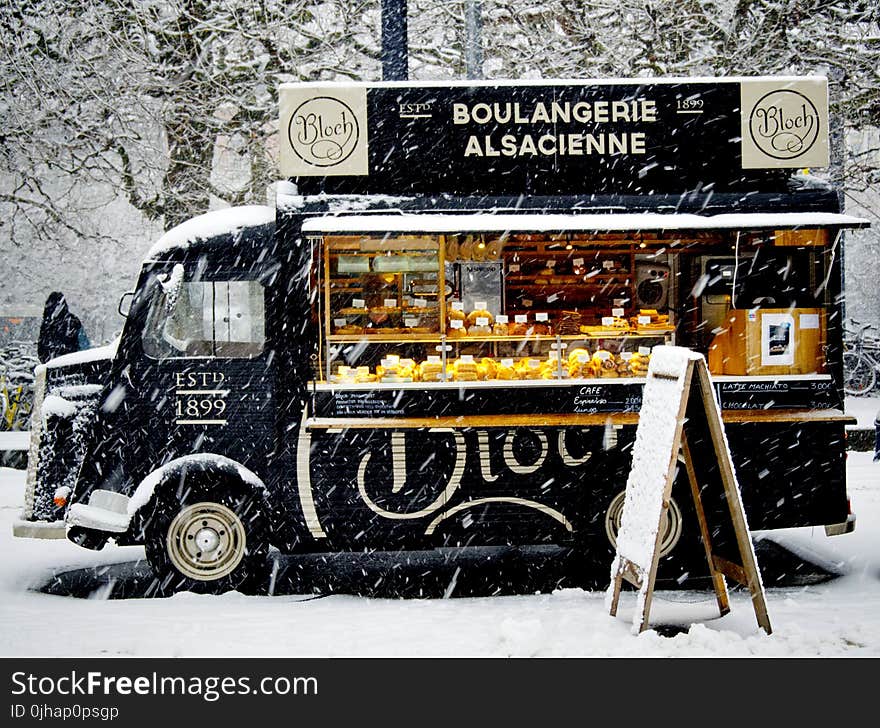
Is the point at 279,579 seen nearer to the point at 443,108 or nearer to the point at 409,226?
the point at 409,226

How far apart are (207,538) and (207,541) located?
0.02 m

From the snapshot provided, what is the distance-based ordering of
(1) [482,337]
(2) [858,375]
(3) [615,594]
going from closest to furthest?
(3) [615,594]
(1) [482,337]
(2) [858,375]

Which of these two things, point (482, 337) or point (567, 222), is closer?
point (567, 222)

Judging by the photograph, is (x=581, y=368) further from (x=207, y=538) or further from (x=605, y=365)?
(x=207, y=538)

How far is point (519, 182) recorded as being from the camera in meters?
7.45

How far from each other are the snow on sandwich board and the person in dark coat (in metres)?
4.66

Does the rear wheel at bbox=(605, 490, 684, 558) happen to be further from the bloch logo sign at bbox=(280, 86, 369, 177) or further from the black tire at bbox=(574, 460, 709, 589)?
the bloch logo sign at bbox=(280, 86, 369, 177)

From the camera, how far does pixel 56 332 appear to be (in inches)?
305

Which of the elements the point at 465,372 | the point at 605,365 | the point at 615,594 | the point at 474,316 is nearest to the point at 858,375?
the point at 474,316

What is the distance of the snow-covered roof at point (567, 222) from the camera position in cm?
701

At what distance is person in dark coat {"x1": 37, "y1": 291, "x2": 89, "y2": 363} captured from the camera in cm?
771

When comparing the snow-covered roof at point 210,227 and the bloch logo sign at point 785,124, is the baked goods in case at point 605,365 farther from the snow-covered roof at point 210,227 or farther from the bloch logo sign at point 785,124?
the snow-covered roof at point 210,227

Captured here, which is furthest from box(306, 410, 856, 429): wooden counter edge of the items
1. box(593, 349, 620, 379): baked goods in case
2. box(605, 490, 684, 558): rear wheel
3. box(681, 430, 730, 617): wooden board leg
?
box(681, 430, 730, 617): wooden board leg
